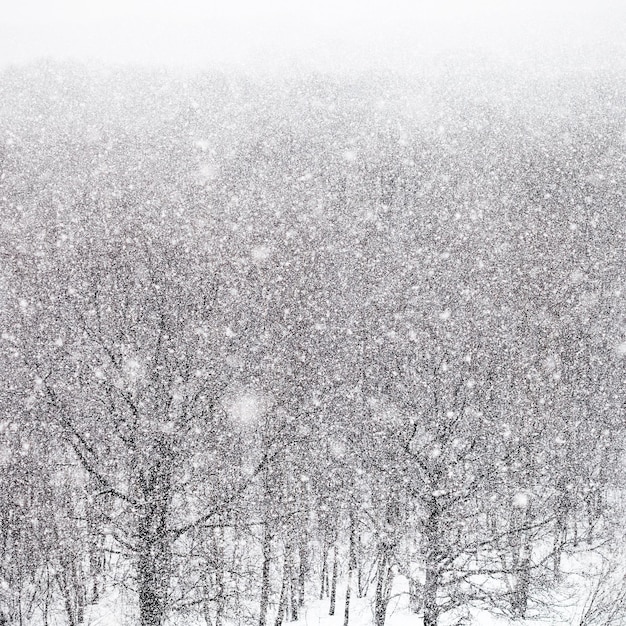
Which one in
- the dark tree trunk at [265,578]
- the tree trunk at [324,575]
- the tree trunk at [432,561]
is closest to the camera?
the tree trunk at [432,561]

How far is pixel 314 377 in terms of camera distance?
23359 mm

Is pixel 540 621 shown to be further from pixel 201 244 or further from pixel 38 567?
pixel 201 244

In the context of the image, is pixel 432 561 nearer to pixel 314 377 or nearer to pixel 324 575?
pixel 324 575

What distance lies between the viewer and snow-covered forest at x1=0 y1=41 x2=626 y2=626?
648 inches

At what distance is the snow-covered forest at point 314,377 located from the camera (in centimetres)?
1645

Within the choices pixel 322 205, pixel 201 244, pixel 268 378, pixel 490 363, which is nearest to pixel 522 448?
pixel 490 363

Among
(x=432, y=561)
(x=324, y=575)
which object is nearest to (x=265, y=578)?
(x=432, y=561)

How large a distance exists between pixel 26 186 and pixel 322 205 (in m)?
17.7

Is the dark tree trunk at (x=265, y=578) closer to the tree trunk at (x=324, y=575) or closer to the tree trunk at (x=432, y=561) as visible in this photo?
the tree trunk at (x=324, y=575)

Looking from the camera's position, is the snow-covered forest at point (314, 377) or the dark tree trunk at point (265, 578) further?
the dark tree trunk at point (265, 578)

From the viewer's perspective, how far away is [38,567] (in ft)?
51.0

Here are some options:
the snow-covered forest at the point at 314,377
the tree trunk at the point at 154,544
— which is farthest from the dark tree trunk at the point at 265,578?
the tree trunk at the point at 154,544

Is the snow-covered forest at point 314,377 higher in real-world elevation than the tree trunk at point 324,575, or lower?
higher

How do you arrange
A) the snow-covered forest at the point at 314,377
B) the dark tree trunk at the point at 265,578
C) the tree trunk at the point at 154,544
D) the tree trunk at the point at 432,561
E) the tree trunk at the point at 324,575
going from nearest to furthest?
the tree trunk at the point at 432,561, the tree trunk at the point at 154,544, the snow-covered forest at the point at 314,377, the dark tree trunk at the point at 265,578, the tree trunk at the point at 324,575
